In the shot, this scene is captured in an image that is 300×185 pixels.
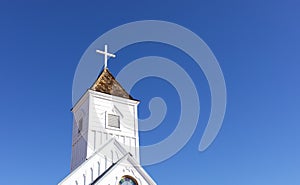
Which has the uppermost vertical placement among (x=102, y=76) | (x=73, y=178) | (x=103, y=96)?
(x=102, y=76)

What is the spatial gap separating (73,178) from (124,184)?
249 centimetres

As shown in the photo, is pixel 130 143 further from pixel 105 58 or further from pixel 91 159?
pixel 105 58

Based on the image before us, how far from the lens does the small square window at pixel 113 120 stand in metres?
21.7

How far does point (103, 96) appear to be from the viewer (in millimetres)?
22375

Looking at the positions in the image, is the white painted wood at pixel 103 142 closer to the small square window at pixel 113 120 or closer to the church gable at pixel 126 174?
the church gable at pixel 126 174

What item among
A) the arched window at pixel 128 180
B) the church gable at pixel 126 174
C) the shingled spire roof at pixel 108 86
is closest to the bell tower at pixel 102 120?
the shingled spire roof at pixel 108 86

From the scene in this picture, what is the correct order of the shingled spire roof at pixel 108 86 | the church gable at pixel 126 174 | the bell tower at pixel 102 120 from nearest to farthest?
the church gable at pixel 126 174, the bell tower at pixel 102 120, the shingled spire roof at pixel 108 86

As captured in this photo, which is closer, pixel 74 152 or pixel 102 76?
pixel 74 152

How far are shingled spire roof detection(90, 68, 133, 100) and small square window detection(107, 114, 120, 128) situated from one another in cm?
154

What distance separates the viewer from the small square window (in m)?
21.7

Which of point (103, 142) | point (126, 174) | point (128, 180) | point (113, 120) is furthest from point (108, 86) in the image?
point (128, 180)

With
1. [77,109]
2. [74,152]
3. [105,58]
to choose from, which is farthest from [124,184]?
[105,58]

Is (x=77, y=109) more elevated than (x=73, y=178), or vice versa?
(x=77, y=109)

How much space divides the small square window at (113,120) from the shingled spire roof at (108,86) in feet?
5.06
